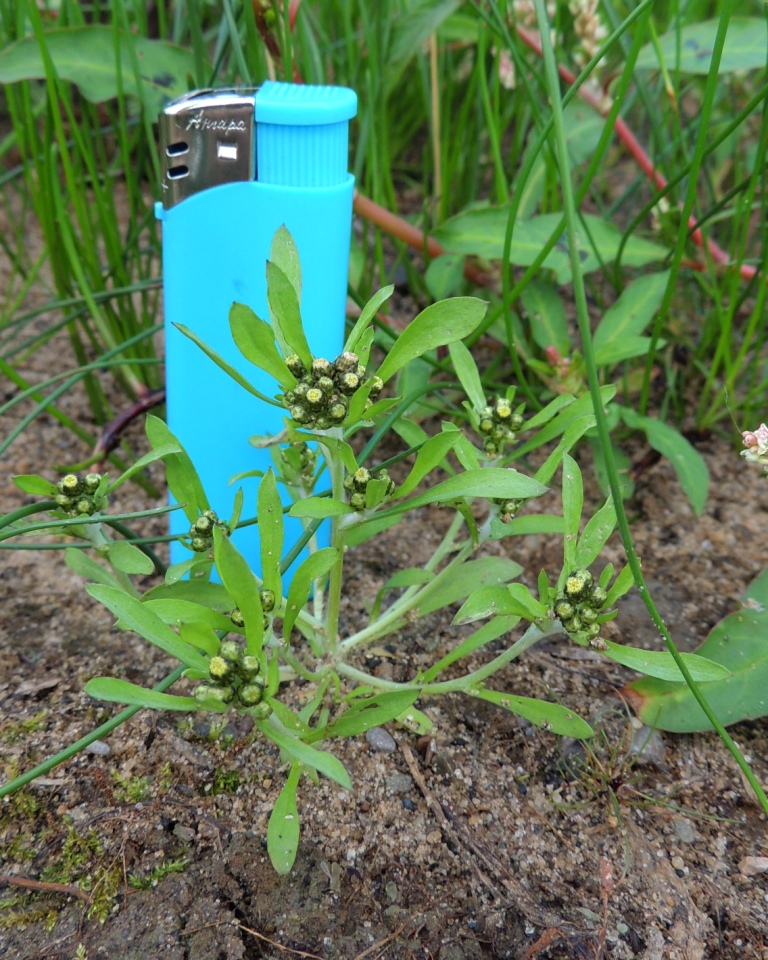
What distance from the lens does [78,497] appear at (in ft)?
2.43

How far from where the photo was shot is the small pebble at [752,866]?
731 mm

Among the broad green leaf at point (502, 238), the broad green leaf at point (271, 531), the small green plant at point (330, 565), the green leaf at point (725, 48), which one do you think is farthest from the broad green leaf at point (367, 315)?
the green leaf at point (725, 48)

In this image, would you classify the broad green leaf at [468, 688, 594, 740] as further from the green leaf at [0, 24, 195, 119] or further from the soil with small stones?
the green leaf at [0, 24, 195, 119]

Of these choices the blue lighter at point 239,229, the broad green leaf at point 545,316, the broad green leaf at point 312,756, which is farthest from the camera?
the broad green leaf at point 545,316

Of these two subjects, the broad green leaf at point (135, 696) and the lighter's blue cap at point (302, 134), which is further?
the lighter's blue cap at point (302, 134)

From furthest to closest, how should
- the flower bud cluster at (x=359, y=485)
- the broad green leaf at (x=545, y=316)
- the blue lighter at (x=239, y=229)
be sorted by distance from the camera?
the broad green leaf at (x=545, y=316) < the blue lighter at (x=239, y=229) < the flower bud cluster at (x=359, y=485)

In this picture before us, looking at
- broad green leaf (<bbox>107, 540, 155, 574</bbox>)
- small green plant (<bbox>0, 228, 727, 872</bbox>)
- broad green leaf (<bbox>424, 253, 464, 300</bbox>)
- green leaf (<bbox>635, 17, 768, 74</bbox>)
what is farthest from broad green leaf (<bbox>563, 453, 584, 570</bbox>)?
green leaf (<bbox>635, 17, 768, 74</bbox>)

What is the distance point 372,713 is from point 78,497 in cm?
33

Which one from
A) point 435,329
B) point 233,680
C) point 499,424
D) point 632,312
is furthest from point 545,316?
point 233,680

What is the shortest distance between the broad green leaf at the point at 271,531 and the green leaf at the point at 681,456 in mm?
557

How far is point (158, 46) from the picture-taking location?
3.58 ft

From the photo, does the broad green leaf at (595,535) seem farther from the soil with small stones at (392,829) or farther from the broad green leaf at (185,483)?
the broad green leaf at (185,483)

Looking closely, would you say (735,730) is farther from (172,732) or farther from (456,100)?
(456,100)

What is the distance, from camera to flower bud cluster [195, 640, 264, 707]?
22.3 inches
